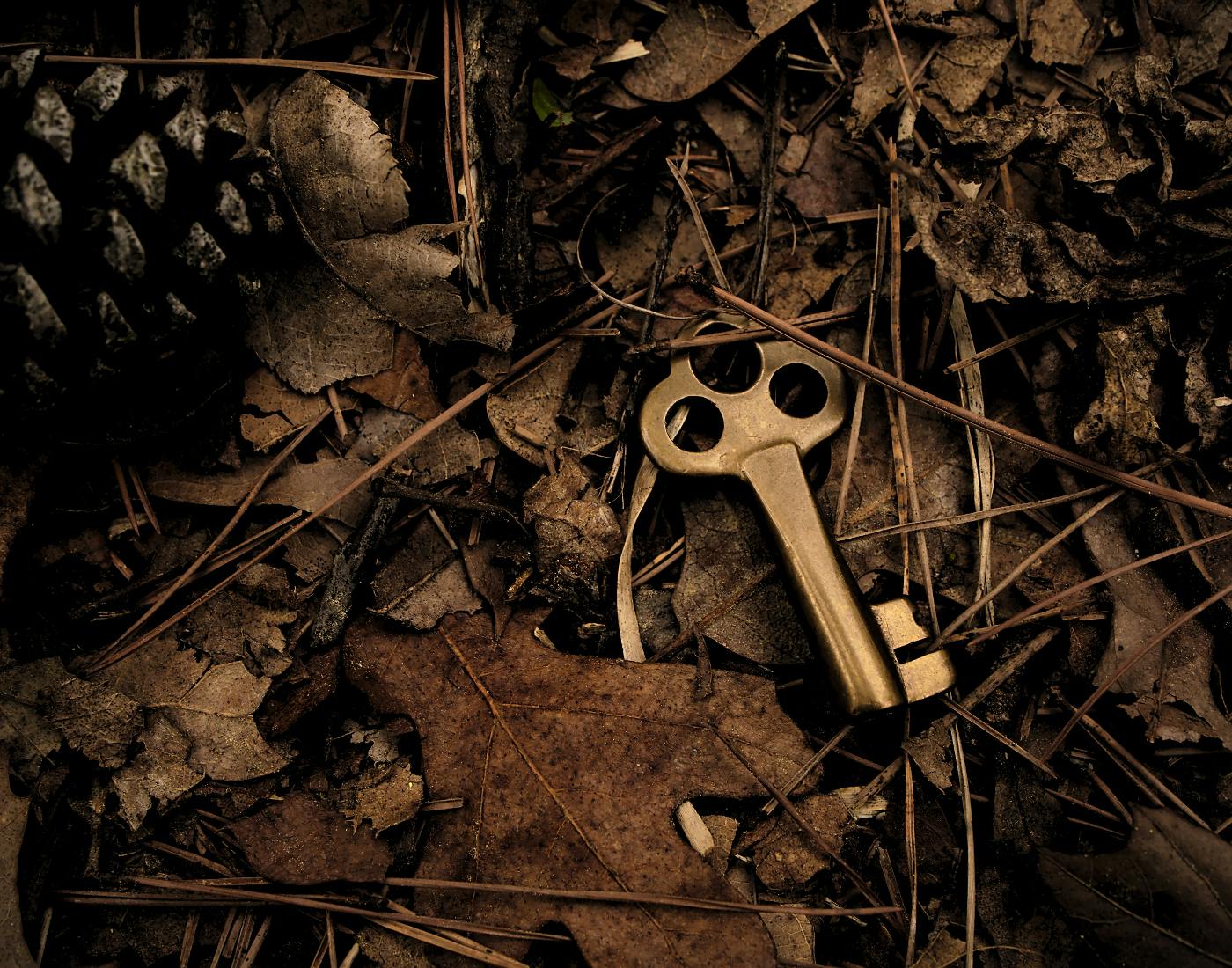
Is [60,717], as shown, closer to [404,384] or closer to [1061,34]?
[404,384]

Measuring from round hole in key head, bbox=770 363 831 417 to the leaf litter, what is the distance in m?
0.12

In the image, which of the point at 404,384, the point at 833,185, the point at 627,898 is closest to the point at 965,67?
the point at 833,185

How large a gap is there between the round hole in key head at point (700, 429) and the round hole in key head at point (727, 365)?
61 mm

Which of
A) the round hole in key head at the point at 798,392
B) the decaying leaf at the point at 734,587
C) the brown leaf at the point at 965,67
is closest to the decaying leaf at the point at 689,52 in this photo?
the brown leaf at the point at 965,67

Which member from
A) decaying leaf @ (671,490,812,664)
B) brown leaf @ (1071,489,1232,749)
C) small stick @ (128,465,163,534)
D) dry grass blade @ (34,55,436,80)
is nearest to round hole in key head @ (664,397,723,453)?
decaying leaf @ (671,490,812,664)

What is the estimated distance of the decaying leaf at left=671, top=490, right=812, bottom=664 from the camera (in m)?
1.71

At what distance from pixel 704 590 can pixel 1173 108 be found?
1394mm

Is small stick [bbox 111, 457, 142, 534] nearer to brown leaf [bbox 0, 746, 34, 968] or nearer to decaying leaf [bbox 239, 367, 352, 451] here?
decaying leaf [bbox 239, 367, 352, 451]

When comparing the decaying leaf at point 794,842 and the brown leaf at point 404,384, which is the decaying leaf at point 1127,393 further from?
the brown leaf at point 404,384

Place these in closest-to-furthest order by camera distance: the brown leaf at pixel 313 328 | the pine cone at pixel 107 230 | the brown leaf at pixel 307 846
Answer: the pine cone at pixel 107 230 < the brown leaf at pixel 307 846 < the brown leaf at pixel 313 328

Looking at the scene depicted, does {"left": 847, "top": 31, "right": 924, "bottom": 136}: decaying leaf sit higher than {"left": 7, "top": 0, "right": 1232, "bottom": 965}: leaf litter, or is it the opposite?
{"left": 847, "top": 31, "right": 924, "bottom": 136}: decaying leaf

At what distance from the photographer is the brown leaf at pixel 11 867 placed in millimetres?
1492

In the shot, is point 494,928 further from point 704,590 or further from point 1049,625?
point 1049,625

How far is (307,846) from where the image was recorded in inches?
62.4
